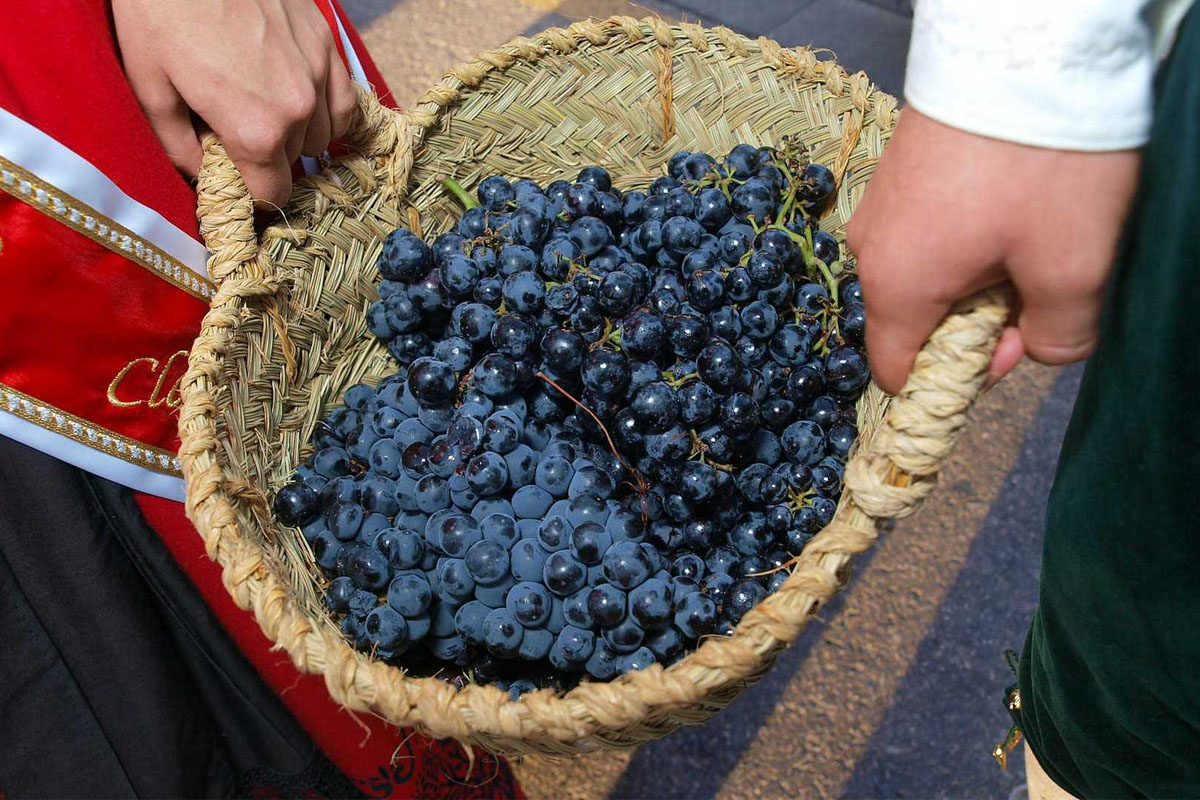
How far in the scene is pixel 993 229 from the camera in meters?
0.49

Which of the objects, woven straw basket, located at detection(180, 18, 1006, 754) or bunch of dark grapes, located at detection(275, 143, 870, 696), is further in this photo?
bunch of dark grapes, located at detection(275, 143, 870, 696)

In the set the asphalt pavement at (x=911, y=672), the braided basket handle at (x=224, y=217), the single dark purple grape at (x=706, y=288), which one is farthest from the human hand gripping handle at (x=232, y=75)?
the asphalt pavement at (x=911, y=672)

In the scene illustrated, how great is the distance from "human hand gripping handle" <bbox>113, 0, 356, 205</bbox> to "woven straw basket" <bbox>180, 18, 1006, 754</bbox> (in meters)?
0.05

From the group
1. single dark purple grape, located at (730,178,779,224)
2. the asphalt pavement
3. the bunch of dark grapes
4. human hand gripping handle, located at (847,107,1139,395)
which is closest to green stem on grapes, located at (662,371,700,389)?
the bunch of dark grapes

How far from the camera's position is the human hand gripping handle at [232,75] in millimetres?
826

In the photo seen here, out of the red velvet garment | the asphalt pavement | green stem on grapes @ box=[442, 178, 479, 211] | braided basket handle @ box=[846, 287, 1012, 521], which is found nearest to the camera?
braided basket handle @ box=[846, 287, 1012, 521]

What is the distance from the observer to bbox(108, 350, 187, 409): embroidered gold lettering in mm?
828

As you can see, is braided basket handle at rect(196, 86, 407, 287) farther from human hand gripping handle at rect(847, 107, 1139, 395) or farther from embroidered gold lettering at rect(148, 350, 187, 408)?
human hand gripping handle at rect(847, 107, 1139, 395)

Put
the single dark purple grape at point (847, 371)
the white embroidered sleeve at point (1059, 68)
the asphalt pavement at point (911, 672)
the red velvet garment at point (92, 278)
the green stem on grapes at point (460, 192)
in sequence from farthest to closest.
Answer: the asphalt pavement at point (911, 672), the green stem on grapes at point (460, 192), the single dark purple grape at point (847, 371), the red velvet garment at point (92, 278), the white embroidered sleeve at point (1059, 68)

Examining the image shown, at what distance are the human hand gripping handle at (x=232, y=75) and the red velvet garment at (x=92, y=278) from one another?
0.10 ft

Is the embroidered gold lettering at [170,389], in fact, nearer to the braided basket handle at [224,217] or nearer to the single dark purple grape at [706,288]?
the braided basket handle at [224,217]

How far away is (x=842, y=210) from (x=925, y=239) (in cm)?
63

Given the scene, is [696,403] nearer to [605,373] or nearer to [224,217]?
[605,373]

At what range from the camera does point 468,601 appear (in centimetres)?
84
